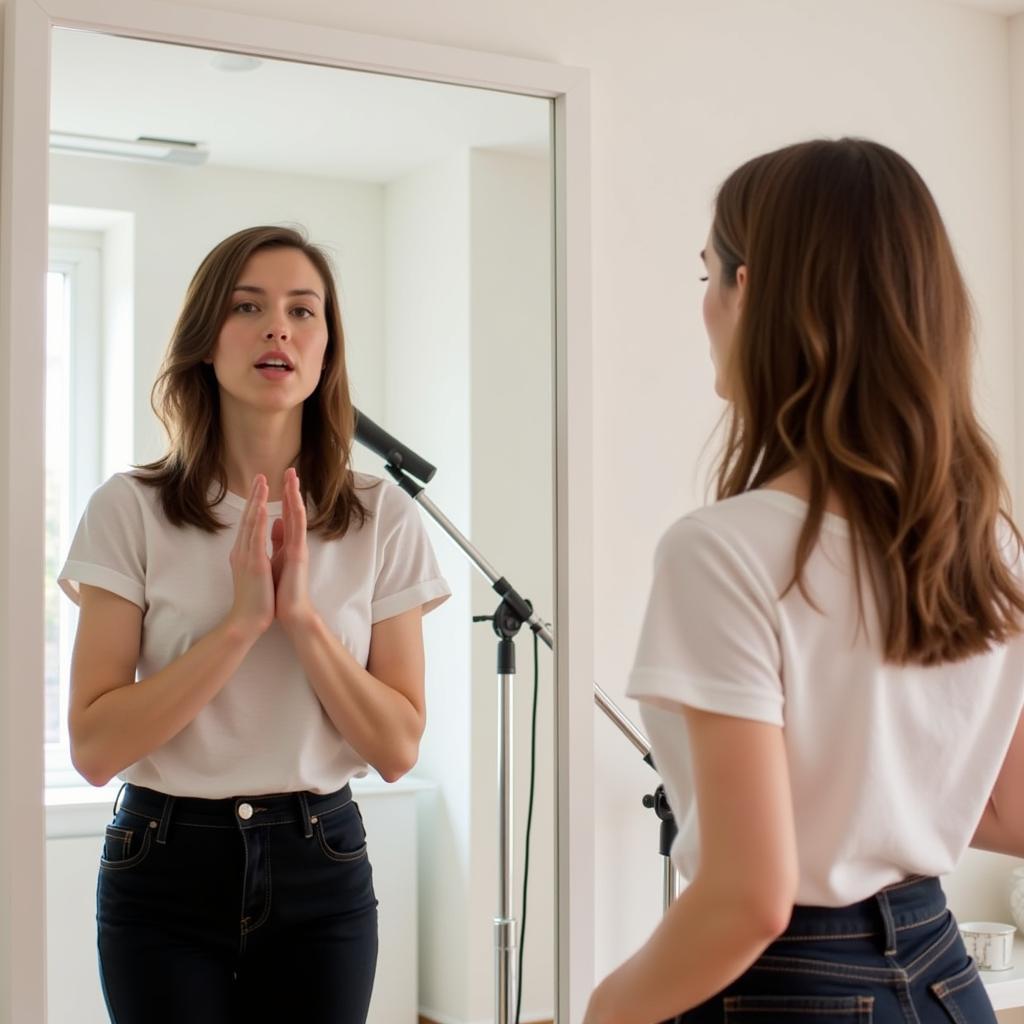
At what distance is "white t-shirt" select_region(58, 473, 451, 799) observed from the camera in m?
1.56

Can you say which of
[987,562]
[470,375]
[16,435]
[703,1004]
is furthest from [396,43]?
[703,1004]

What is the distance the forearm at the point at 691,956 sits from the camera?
86 cm

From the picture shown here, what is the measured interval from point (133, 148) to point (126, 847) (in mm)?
974

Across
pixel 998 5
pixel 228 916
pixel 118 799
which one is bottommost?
pixel 228 916

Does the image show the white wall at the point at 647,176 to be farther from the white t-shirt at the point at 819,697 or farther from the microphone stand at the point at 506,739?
the white t-shirt at the point at 819,697

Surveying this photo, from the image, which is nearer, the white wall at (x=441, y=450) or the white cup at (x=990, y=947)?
the white wall at (x=441, y=450)

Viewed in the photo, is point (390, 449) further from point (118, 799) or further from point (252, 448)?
point (118, 799)

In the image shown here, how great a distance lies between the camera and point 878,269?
0.95 meters

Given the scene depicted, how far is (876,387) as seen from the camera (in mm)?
949

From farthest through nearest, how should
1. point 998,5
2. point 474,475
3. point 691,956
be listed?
point 998,5 < point 474,475 < point 691,956

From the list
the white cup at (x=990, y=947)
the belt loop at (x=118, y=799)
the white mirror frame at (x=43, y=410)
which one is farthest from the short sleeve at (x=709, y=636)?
the white cup at (x=990, y=947)

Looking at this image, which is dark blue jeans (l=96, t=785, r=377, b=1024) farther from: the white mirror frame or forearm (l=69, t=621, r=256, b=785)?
the white mirror frame

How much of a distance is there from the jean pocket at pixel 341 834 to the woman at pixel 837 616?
68cm

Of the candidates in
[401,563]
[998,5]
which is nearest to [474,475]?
[401,563]
